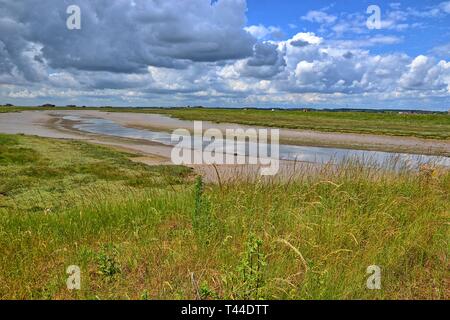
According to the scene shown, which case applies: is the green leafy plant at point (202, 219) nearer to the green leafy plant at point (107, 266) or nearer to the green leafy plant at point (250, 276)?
the green leafy plant at point (107, 266)

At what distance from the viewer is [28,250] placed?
4785mm

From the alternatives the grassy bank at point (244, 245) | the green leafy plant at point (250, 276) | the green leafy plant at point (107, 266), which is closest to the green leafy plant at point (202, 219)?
the grassy bank at point (244, 245)

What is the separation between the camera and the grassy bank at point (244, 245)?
362 centimetres

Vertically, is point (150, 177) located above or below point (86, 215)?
below

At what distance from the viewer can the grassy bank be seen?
3.62 meters

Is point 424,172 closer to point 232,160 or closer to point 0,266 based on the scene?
point 0,266

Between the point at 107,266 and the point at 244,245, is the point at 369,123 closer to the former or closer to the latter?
the point at 244,245

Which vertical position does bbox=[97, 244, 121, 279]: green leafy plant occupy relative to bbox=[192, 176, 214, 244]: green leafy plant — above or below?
below

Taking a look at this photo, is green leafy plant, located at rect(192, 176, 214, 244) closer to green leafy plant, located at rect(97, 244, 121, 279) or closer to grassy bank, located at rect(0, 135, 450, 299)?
grassy bank, located at rect(0, 135, 450, 299)

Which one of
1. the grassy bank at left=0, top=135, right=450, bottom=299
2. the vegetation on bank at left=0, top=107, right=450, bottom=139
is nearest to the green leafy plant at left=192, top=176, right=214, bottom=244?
the grassy bank at left=0, top=135, right=450, bottom=299

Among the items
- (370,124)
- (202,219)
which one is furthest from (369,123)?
(202,219)

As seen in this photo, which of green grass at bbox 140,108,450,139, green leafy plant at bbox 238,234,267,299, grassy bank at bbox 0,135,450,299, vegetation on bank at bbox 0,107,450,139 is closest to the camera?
green leafy plant at bbox 238,234,267,299
